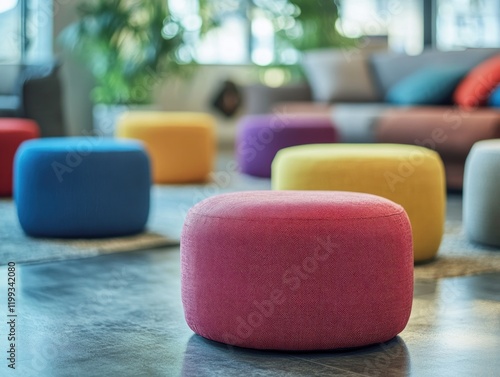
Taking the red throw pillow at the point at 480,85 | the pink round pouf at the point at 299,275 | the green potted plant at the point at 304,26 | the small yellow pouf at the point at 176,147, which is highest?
the green potted plant at the point at 304,26

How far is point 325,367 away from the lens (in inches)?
92.9

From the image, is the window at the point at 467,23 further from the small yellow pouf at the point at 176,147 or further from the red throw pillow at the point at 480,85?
the small yellow pouf at the point at 176,147

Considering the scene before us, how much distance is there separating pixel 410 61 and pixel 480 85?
1.30 meters

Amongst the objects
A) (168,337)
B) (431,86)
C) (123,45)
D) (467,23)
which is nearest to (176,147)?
(431,86)

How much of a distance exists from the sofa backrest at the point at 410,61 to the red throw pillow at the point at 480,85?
458 millimetres

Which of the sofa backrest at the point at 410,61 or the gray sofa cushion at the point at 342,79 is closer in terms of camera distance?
the sofa backrest at the point at 410,61

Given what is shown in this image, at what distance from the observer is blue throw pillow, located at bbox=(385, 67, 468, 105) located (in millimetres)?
6891

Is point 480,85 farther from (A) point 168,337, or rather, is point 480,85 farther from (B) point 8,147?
(A) point 168,337

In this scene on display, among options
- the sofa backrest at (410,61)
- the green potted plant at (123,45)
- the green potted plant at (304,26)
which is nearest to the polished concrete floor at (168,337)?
the sofa backrest at (410,61)

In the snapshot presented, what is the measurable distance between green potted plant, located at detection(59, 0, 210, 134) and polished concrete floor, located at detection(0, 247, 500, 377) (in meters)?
5.08

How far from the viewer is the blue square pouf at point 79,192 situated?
4230mm

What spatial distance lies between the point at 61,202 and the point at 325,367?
216 centimetres

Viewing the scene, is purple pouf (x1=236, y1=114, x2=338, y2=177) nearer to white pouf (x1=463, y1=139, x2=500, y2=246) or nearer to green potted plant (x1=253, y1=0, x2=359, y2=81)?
green potted plant (x1=253, y1=0, x2=359, y2=81)

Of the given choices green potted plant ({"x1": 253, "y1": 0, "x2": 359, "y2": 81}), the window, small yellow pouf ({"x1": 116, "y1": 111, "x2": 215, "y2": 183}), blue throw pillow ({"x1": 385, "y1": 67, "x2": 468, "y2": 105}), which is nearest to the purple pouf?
small yellow pouf ({"x1": 116, "y1": 111, "x2": 215, "y2": 183})
